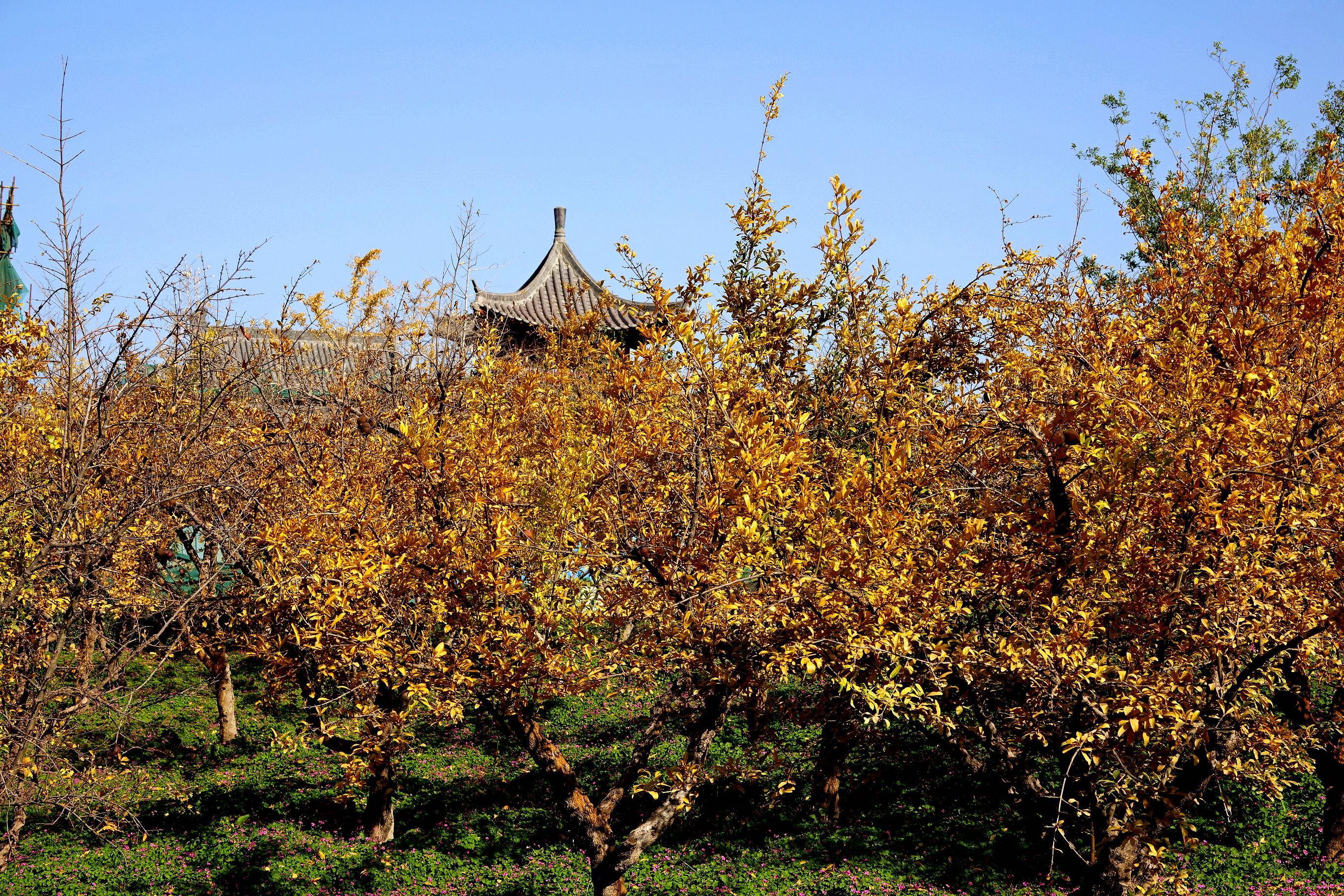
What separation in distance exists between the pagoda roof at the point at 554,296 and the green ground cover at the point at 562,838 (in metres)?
6.66

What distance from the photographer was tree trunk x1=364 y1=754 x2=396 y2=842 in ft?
30.3

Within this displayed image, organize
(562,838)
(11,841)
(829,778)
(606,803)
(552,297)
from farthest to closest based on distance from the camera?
(552,297) → (829,778) → (562,838) → (11,841) → (606,803)

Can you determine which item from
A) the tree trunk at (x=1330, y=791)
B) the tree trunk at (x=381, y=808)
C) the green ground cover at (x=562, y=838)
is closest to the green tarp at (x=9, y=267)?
the green ground cover at (x=562, y=838)

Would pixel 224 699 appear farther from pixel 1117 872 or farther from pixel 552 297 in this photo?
pixel 1117 872

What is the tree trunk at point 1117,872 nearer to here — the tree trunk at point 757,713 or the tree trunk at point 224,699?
the tree trunk at point 757,713

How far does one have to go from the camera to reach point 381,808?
30.7 ft

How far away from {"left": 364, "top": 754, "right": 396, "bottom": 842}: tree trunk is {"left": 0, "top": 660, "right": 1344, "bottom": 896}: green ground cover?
13 cm

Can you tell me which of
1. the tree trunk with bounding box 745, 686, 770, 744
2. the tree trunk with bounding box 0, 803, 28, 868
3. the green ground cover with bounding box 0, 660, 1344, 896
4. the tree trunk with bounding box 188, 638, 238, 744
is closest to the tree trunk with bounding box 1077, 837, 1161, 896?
the green ground cover with bounding box 0, 660, 1344, 896

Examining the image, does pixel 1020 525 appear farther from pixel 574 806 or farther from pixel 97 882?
pixel 97 882

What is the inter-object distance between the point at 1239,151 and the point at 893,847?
12.5 m

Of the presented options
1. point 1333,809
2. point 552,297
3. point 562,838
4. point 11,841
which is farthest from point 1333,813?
point 552,297

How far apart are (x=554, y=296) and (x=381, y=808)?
11.7 metres

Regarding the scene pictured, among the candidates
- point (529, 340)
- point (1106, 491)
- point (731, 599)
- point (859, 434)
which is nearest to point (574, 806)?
point (731, 599)

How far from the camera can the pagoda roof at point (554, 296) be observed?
647 inches
